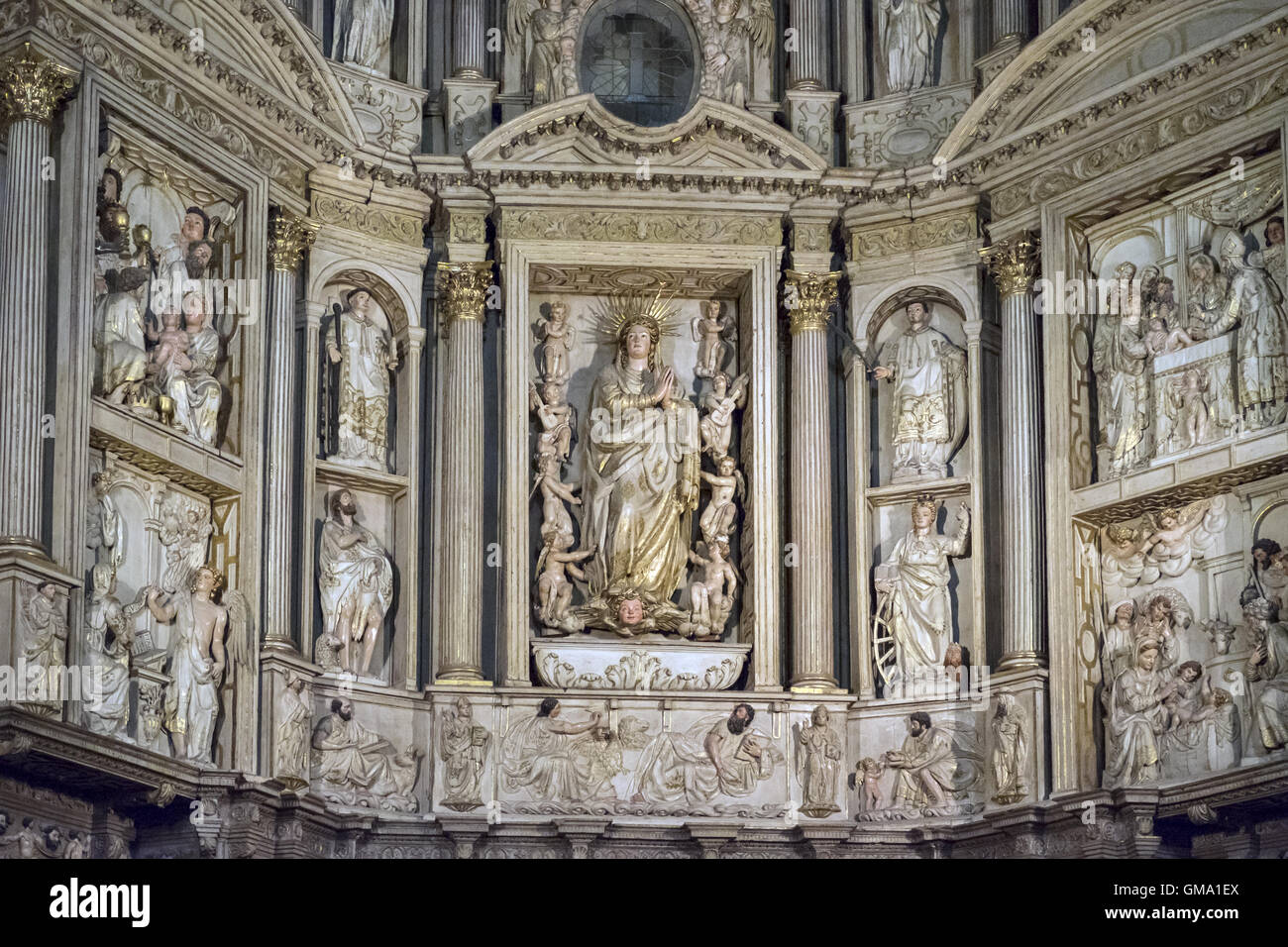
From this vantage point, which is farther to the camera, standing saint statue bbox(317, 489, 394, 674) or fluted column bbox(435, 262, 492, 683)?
fluted column bbox(435, 262, 492, 683)

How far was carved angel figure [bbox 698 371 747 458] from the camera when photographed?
29.1m

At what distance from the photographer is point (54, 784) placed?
24062 millimetres

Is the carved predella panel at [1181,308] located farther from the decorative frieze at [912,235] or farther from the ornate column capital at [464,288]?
the ornate column capital at [464,288]

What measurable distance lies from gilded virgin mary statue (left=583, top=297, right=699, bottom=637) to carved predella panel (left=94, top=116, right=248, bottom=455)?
405cm

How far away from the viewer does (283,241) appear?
92.2ft

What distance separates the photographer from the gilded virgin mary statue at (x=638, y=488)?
28.5m

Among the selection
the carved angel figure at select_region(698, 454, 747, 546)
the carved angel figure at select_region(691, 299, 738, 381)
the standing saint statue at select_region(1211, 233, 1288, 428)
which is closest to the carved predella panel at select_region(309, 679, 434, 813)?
the carved angel figure at select_region(698, 454, 747, 546)

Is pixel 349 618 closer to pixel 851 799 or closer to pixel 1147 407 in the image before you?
pixel 851 799

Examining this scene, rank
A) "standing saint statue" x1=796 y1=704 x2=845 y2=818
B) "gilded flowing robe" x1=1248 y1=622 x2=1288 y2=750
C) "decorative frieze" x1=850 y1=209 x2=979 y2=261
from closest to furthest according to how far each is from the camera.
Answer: "gilded flowing robe" x1=1248 y1=622 x2=1288 y2=750
"standing saint statue" x1=796 y1=704 x2=845 y2=818
"decorative frieze" x1=850 y1=209 x2=979 y2=261

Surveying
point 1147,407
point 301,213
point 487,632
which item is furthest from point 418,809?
point 1147,407

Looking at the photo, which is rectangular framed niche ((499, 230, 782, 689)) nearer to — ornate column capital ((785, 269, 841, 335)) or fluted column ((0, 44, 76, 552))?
ornate column capital ((785, 269, 841, 335))

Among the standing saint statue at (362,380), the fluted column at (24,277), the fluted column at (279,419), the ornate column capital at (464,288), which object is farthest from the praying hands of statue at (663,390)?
the fluted column at (24,277)

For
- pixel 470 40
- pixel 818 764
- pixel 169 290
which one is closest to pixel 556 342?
pixel 470 40

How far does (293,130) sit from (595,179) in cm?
325
